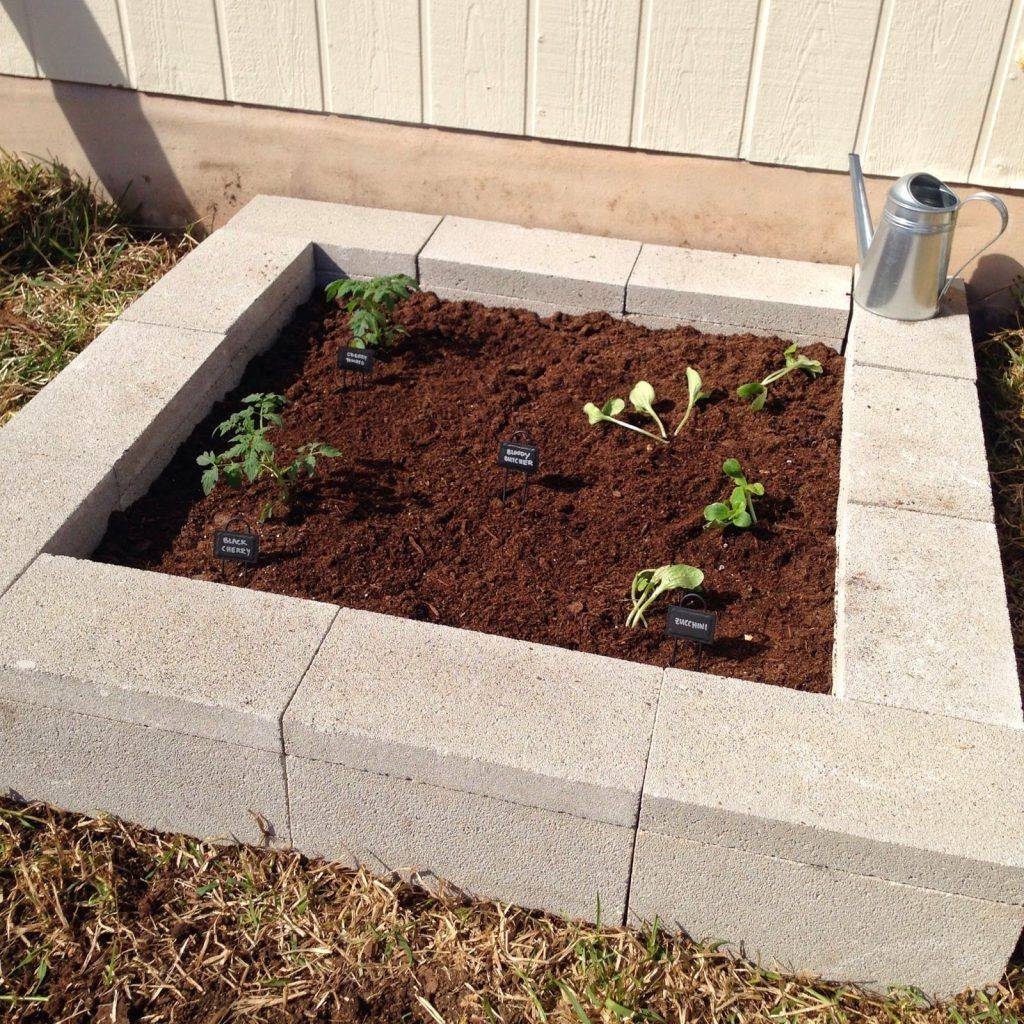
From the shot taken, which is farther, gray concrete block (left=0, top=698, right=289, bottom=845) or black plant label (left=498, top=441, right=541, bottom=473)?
black plant label (left=498, top=441, right=541, bottom=473)

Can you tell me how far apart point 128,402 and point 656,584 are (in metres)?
1.51

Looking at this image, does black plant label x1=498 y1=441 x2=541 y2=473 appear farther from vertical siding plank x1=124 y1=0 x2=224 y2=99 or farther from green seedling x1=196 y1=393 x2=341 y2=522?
vertical siding plank x1=124 y1=0 x2=224 y2=99

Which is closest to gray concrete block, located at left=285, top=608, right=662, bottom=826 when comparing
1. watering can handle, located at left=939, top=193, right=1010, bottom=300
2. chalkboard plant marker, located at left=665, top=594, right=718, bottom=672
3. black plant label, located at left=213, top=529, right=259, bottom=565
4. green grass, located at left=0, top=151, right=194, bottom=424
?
chalkboard plant marker, located at left=665, top=594, right=718, bottom=672

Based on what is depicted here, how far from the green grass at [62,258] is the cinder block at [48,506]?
1.01 meters

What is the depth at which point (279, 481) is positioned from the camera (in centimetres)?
290

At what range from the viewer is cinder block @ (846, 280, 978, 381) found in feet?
10.8

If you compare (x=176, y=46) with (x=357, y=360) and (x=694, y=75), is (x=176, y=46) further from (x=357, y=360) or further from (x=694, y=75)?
(x=694, y=75)

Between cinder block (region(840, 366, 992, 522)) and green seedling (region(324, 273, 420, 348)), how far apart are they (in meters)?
1.41

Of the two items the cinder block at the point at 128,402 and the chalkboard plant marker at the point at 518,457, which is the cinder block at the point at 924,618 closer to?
the chalkboard plant marker at the point at 518,457

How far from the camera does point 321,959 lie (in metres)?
2.21

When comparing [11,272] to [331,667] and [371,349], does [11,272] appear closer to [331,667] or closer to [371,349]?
[371,349]

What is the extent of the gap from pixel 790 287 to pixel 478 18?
Answer: 1350mm

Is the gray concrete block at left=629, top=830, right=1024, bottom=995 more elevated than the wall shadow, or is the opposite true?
the wall shadow

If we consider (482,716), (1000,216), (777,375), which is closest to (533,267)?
(777,375)
